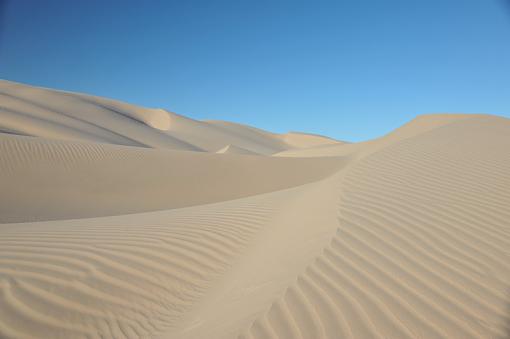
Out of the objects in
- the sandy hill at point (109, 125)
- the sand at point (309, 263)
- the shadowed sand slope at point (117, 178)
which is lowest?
the sand at point (309, 263)

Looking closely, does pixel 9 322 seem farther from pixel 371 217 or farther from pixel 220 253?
pixel 371 217

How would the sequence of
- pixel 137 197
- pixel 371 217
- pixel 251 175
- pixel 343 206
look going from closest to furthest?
pixel 371 217 → pixel 343 206 → pixel 137 197 → pixel 251 175

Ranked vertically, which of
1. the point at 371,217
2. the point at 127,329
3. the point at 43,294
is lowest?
the point at 127,329

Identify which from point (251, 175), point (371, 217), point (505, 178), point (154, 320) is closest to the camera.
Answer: point (154, 320)

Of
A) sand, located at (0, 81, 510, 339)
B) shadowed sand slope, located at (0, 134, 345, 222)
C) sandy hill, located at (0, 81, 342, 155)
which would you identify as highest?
sandy hill, located at (0, 81, 342, 155)

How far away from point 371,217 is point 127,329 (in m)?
2.57

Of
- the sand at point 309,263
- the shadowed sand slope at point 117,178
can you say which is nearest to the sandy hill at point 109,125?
the shadowed sand slope at point 117,178

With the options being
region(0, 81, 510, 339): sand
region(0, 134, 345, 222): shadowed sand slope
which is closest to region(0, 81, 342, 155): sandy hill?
region(0, 134, 345, 222): shadowed sand slope

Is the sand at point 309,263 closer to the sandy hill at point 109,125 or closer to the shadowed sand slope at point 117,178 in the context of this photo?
the shadowed sand slope at point 117,178

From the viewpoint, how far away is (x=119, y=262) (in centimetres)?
373

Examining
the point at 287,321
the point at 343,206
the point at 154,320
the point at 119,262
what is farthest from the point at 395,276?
the point at 119,262

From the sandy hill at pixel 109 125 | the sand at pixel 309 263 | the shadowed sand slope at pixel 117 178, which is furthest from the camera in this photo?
the sandy hill at pixel 109 125

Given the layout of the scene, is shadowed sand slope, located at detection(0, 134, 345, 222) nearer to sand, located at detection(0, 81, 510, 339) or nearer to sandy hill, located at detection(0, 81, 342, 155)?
sand, located at detection(0, 81, 510, 339)

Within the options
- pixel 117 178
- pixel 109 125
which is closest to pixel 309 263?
pixel 117 178
